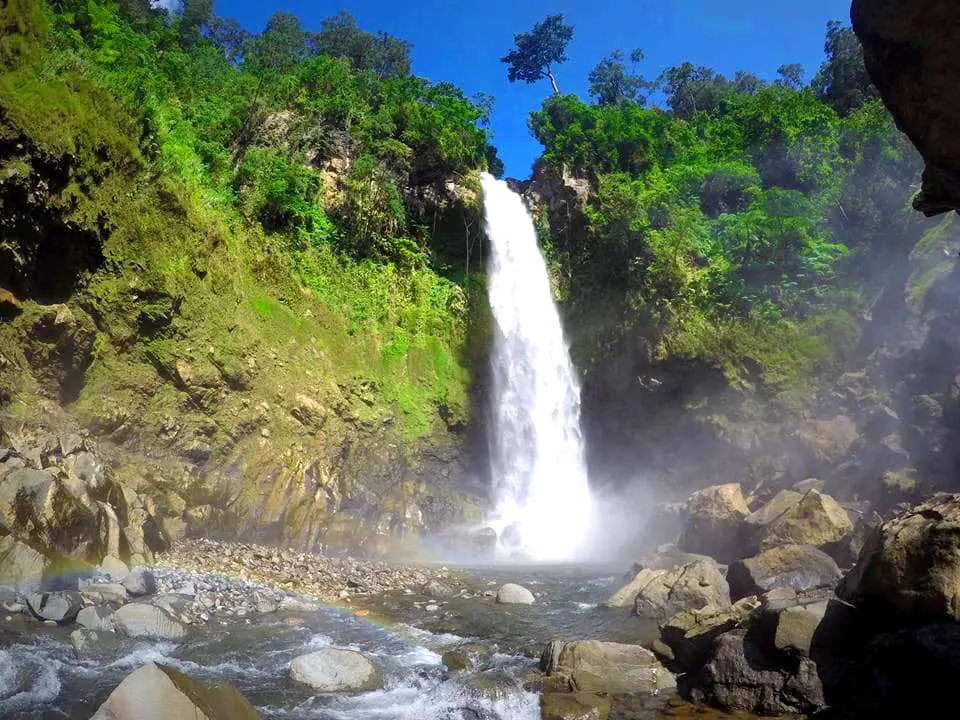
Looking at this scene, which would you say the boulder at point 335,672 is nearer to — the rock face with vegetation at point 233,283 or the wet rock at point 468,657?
the wet rock at point 468,657

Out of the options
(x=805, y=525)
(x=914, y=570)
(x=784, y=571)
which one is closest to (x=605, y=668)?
(x=914, y=570)

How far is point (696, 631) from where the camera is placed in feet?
25.9

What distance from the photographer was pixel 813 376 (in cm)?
2128

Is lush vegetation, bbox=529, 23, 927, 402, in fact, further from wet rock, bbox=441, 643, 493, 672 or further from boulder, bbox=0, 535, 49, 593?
boulder, bbox=0, 535, 49, 593

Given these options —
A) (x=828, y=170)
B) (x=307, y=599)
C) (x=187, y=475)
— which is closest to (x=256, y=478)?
(x=187, y=475)

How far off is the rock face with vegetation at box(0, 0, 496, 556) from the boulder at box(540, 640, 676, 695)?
23.9 ft

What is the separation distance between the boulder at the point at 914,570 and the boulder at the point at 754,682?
3.31ft

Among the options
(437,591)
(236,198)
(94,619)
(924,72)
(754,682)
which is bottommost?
(94,619)

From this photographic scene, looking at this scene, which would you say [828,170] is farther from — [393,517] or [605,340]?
[393,517]

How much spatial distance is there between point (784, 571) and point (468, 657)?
5854 millimetres

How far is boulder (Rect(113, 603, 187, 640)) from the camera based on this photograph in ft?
26.2

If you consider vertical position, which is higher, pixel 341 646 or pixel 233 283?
pixel 233 283

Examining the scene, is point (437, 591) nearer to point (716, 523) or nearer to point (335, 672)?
point (335, 672)

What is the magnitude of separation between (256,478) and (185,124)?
1293 cm
